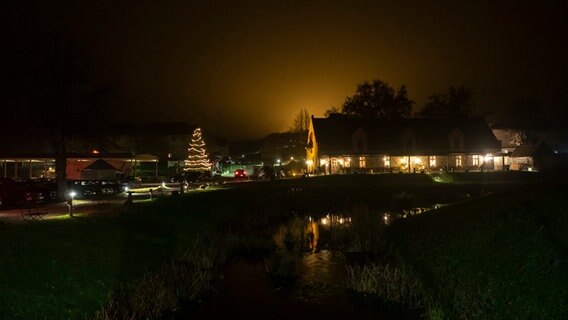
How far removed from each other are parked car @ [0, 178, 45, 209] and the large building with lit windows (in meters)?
39.0

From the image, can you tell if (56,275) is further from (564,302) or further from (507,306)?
(564,302)

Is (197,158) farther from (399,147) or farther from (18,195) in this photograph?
(18,195)

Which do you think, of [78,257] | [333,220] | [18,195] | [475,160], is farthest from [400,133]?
[78,257]

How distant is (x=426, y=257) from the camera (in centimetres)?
1508

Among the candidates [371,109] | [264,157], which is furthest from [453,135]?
[264,157]

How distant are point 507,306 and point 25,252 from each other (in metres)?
12.2

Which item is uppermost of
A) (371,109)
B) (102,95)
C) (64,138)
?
(371,109)

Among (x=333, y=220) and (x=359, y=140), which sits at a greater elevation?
(x=359, y=140)

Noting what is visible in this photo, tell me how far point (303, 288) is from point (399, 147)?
182 feet

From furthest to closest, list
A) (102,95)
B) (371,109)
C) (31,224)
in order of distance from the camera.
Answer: (371,109)
(102,95)
(31,224)

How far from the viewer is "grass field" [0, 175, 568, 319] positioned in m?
10.9

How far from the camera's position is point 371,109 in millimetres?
101688

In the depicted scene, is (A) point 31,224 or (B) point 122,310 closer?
(B) point 122,310

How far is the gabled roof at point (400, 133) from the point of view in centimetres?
7044
